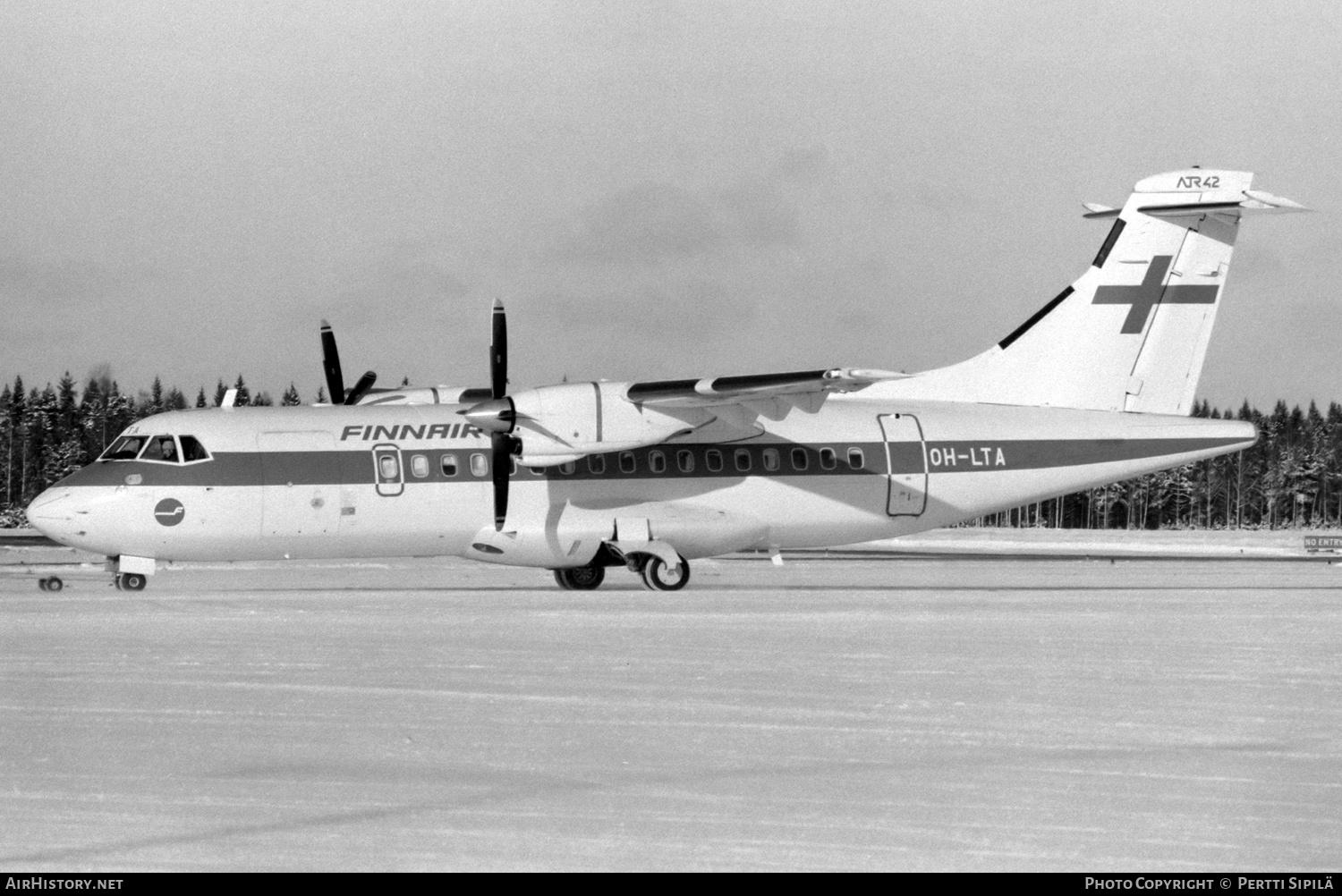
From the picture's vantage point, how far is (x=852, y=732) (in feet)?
32.7

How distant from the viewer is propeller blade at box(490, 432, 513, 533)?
981 inches

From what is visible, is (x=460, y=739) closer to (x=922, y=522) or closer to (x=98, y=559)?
(x=922, y=522)

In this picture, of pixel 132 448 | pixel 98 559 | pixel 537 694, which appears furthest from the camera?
pixel 98 559

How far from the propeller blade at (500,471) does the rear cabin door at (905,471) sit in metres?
7.02

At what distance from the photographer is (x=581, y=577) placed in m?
26.9

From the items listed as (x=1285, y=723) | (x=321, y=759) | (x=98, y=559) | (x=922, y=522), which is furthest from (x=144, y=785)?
(x=98, y=559)

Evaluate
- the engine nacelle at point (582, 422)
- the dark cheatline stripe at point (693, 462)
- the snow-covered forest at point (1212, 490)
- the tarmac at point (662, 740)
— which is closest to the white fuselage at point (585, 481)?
the dark cheatline stripe at point (693, 462)

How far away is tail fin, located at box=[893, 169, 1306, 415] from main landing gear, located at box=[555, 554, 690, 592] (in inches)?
260

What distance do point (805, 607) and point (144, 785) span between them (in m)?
13.3

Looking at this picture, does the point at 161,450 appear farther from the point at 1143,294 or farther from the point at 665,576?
the point at 1143,294

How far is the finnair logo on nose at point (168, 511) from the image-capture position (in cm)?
2353

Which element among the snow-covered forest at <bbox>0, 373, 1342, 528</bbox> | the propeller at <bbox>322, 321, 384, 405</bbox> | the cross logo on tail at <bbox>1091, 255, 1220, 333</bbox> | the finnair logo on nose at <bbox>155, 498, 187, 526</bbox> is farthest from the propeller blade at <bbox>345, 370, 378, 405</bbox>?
the snow-covered forest at <bbox>0, 373, 1342, 528</bbox>

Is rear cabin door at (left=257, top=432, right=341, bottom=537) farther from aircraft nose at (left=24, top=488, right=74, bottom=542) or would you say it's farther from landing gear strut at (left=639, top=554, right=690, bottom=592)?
landing gear strut at (left=639, top=554, right=690, bottom=592)
